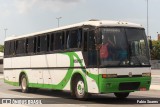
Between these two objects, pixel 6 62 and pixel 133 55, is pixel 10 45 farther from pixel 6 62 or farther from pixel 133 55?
pixel 133 55

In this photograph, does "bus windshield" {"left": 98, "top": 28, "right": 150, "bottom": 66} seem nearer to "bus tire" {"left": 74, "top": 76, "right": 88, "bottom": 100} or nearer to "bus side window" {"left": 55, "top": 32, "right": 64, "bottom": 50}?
"bus tire" {"left": 74, "top": 76, "right": 88, "bottom": 100}

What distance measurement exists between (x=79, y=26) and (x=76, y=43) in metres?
0.70

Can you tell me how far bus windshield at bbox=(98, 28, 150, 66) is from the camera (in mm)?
14898

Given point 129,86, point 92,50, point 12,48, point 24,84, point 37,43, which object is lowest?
point 24,84

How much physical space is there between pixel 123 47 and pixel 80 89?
8.24 ft

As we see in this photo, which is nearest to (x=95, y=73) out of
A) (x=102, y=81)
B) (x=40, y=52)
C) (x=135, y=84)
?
(x=102, y=81)

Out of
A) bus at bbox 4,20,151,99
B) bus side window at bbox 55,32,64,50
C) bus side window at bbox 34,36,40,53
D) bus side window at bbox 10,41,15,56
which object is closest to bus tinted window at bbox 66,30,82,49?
bus at bbox 4,20,151,99

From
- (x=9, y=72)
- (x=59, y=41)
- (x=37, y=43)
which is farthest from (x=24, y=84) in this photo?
(x=59, y=41)

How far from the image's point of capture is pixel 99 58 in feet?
48.9

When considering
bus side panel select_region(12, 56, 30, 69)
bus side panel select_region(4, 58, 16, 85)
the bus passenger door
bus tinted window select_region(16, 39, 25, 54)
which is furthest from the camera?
bus side panel select_region(4, 58, 16, 85)

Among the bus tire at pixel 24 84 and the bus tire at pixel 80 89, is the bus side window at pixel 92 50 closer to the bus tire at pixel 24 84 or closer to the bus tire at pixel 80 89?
the bus tire at pixel 80 89

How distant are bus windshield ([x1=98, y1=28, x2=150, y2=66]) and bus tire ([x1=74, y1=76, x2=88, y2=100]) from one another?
168 cm

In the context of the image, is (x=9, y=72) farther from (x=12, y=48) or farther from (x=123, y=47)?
(x=123, y=47)

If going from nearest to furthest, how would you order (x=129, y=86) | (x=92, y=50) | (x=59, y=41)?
1. (x=129, y=86)
2. (x=92, y=50)
3. (x=59, y=41)
